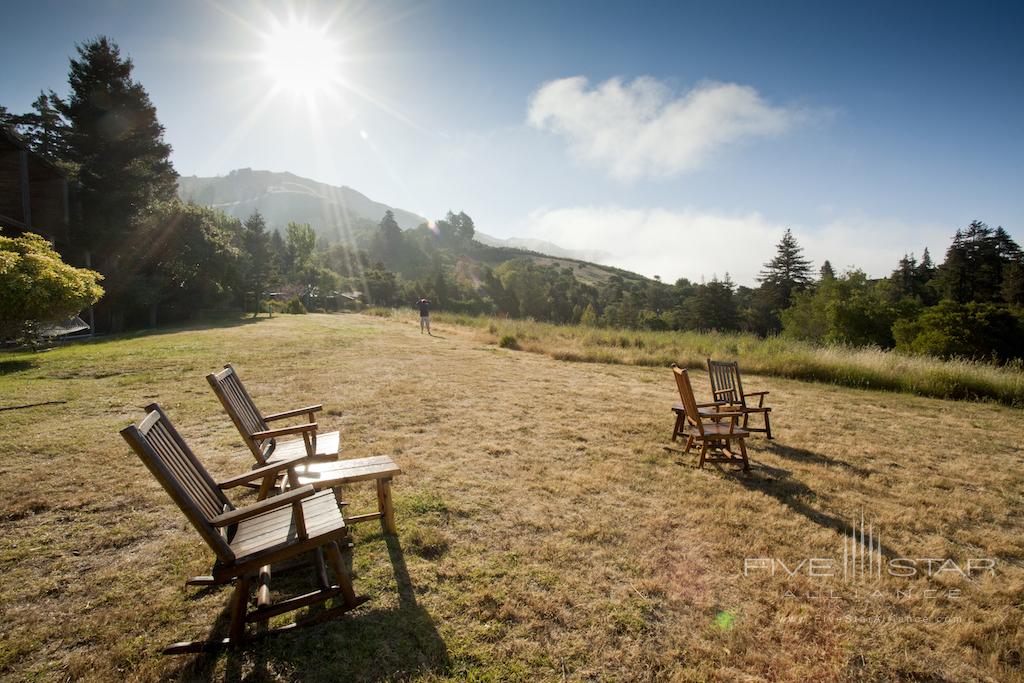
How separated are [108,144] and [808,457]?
3248 centimetres

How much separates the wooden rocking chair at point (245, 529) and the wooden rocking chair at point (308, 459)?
274mm

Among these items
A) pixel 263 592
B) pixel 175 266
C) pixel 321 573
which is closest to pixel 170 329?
pixel 175 266

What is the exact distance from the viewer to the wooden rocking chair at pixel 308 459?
3.28 meters

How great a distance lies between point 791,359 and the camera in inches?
503

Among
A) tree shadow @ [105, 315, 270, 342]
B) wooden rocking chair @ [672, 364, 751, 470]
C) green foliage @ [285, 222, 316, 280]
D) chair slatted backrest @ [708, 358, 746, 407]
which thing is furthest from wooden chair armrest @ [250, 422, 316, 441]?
green foliage @ [285, 222, 316, 280]

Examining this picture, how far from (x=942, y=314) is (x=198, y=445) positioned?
122ft

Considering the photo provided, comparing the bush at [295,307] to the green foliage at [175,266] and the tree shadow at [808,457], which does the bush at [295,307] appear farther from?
the tree shadow at [808,457]

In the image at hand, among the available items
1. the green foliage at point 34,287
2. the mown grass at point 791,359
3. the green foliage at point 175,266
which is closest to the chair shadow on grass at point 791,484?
the mown grass at point 791,359

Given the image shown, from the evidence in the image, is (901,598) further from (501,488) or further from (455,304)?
(455,304)

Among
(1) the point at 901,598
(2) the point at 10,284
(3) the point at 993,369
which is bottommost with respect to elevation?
(1) the point at 901,598

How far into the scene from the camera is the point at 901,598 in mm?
3041

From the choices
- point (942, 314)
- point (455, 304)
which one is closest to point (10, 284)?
point (942, 314)

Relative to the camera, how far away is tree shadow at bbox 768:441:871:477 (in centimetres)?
544

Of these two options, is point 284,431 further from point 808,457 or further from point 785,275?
point 785,275
